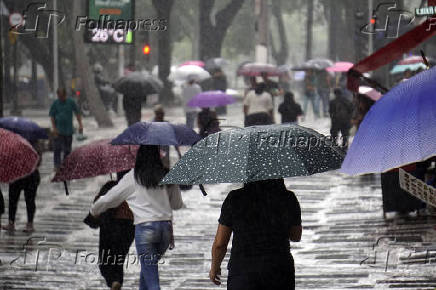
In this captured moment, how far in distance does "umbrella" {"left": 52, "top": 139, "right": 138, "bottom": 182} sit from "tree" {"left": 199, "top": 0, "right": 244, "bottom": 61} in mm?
32511

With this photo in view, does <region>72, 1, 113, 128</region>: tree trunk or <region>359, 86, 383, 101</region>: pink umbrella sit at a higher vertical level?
<region>359, 86, 383, 101</region>: pink umbrella

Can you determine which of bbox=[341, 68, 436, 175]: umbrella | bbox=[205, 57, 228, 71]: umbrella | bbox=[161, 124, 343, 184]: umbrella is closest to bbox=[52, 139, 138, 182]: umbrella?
bbox=[161, 124, 343, 184]: umbrella

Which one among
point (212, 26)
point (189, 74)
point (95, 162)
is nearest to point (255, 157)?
point (95, 162)

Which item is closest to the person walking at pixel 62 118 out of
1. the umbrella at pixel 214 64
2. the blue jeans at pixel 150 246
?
the blue jeans at pixel 150 246

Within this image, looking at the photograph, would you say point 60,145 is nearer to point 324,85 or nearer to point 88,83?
point 88,83

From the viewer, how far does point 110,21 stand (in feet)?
98.6

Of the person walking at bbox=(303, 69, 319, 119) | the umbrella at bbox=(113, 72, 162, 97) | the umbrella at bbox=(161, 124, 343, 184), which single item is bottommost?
the person walking at bbox=(303, 69, 319, 119)

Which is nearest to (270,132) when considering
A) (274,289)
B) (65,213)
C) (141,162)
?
(274,289)

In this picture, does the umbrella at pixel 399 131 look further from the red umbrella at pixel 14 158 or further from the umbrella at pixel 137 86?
the umbrella at pixel 137 86

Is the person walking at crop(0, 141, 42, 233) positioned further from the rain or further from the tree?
the tree

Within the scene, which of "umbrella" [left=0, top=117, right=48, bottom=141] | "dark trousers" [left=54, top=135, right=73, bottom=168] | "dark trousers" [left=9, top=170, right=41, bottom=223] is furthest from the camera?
"dark trousers" [left=54, top=135, right=73, bottom=168]

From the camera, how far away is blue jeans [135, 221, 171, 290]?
338 inches

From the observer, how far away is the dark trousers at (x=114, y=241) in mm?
9406

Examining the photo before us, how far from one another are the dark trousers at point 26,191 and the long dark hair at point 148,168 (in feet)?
20.6
